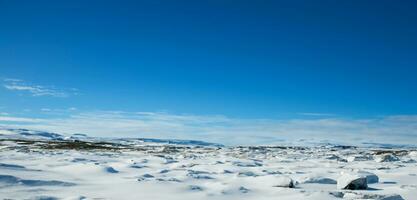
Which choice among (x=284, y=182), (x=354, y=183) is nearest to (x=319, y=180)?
(x=354, y=183)

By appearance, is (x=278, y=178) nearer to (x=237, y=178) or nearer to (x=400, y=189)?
(x=237, y=178)

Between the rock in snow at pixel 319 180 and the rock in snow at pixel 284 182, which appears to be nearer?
the rock in snow at pixel 284 182

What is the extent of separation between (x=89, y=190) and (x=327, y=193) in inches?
194

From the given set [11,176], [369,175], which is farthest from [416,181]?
[11,176]

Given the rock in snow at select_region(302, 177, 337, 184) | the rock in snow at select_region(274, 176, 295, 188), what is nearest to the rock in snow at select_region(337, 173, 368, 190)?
the rock in snow at select_region(274, 176, 295, 188)

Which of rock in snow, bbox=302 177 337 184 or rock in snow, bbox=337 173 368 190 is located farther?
rock in snow, bbox=302 177 337 184

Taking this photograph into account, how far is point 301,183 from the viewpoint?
10.5m

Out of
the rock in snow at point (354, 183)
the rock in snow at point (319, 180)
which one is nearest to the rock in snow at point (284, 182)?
the rock in snow at point (354, 183)

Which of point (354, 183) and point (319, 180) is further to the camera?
point (319, 180)

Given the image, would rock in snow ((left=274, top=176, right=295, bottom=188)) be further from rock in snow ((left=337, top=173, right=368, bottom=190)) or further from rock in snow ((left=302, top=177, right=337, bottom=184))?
rock in snow ((left=302, top=177, right=337, bottom=184))

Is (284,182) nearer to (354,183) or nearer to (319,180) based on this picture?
(354,183)

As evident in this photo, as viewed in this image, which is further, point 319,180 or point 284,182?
point 319,180

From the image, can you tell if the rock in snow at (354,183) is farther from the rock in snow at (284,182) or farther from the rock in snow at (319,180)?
the rock in snow at (319,180)

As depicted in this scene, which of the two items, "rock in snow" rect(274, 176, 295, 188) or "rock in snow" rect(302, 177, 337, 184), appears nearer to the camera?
"rock in snow" rect(274, 176, 295, 188)
